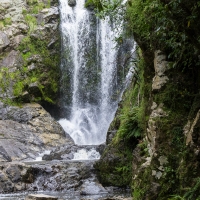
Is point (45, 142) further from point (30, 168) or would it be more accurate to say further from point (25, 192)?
point (25, 192)

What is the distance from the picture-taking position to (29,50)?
65.2ft

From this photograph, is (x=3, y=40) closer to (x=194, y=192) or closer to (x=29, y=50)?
(x=29, y=50)

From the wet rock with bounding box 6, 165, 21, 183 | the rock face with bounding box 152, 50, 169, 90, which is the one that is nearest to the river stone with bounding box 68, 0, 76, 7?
the wet rock with bounding box 6, 165, 21, 183

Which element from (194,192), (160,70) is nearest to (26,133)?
(160,70)

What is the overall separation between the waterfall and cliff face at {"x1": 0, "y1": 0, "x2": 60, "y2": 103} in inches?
31.0

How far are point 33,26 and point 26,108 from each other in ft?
20.7

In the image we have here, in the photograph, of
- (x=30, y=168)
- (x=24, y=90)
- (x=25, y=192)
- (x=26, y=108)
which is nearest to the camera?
(x=25, y=192)

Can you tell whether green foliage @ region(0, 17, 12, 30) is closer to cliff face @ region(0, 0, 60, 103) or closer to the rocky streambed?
cliff face @ region(0, 0, 60, 103)

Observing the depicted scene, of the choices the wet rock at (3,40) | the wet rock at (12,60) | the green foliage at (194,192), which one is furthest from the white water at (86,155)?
the wet rock at (3,40)

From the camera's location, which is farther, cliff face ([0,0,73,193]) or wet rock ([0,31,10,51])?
wet rock ([0,31,10,51])

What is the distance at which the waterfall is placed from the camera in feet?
62.9

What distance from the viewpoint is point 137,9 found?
6.82 metres

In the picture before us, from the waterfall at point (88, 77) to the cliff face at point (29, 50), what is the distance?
0.79 meters

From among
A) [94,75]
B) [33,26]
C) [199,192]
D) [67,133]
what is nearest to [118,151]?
[199,192]
